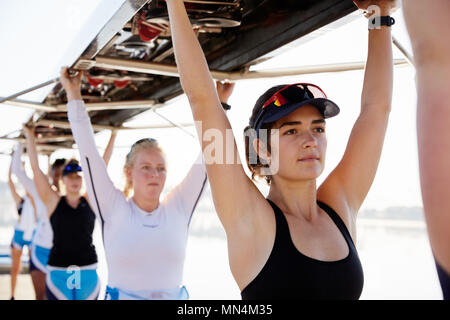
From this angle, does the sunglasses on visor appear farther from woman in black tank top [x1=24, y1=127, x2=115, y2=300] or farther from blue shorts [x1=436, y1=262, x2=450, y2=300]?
woman in black tank top [x1=24, y1=127, x2=115, y2=300]

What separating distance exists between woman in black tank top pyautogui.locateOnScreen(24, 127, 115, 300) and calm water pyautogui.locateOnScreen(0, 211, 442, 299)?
95cm

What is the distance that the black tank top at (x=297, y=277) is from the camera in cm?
111

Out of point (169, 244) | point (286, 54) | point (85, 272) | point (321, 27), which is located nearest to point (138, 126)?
point (85, 272)

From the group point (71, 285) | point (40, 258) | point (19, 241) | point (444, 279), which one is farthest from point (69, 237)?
point (444, 279)

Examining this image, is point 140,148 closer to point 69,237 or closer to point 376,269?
point 69,237

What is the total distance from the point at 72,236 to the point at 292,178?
293cm

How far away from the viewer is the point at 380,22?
1.44 meters

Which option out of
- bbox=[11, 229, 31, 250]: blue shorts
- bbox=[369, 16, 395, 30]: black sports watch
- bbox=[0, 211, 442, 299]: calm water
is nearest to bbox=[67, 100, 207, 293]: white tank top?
bbox=[0, 211, 442, 299]: calm water

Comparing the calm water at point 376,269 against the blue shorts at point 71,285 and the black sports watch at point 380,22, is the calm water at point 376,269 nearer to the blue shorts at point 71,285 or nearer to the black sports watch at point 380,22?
the blue shorts at point 71,285

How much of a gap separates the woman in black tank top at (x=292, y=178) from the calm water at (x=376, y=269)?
1205mm

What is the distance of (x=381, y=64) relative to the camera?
4.87ft

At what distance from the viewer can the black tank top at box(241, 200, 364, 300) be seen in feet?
3.64

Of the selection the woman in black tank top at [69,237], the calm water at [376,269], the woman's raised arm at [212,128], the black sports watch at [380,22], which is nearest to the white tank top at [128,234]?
the calm water at [376,269]

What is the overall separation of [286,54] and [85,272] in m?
2.72
